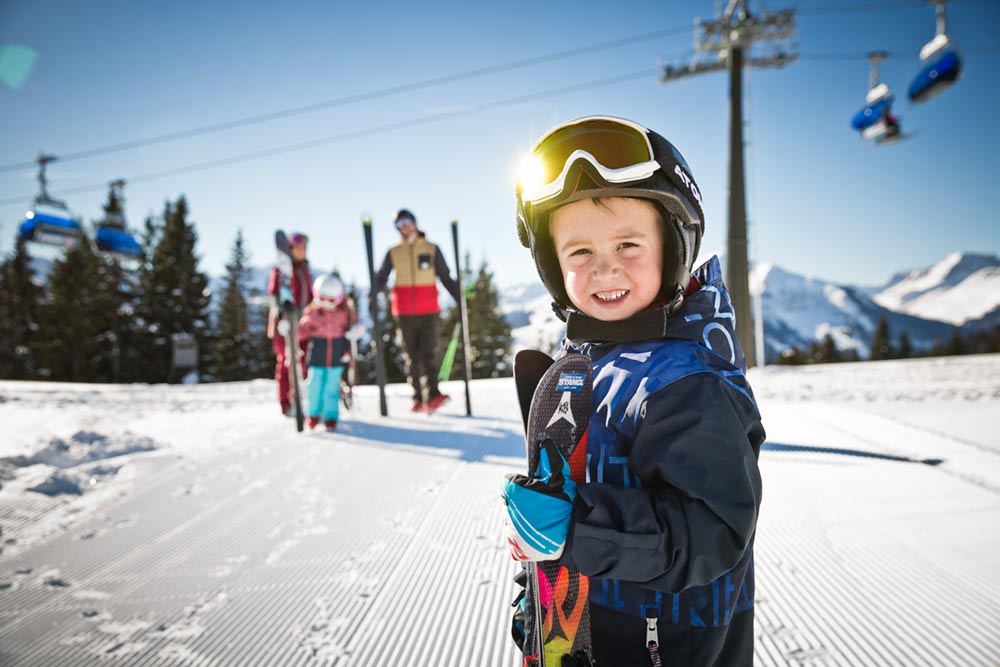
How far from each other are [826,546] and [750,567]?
130 centimetres

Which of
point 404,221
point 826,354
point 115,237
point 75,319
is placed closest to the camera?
point 404,221

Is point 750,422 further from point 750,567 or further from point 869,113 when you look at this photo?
point 869,113

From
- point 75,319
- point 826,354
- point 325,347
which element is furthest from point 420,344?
point 826,354

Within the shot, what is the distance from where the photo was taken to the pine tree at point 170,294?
26.5 metres

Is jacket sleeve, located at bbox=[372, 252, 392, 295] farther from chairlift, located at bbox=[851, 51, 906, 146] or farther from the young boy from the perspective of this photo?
chairlift, located at bbox=[851, 51, 906, 146]

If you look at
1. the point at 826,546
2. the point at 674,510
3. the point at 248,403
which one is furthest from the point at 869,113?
the point at 248,403

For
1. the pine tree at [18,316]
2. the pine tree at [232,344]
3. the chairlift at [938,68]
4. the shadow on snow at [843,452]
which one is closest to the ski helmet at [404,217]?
the shadow on snow at [843,452]

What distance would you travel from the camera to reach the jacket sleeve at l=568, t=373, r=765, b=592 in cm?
76

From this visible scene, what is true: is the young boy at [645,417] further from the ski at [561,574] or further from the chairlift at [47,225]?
the chairlift at [47,225]

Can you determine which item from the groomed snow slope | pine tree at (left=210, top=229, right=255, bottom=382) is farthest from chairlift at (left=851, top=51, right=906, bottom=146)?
pine tree at (left=210, top=229, right=255, bottom=382)

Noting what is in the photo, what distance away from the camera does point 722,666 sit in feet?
3.27

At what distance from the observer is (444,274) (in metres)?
5.75

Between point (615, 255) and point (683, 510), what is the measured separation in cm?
57

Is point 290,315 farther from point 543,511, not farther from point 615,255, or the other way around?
point 543,511
